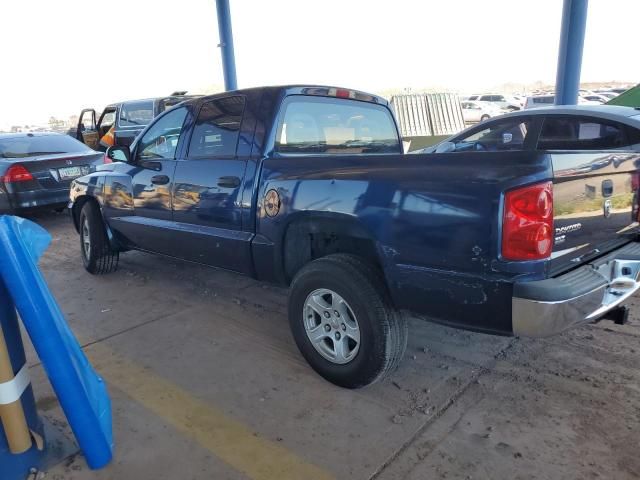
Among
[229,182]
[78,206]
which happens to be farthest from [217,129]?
[78,206]

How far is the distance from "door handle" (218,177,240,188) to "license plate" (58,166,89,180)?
5390 millimetres

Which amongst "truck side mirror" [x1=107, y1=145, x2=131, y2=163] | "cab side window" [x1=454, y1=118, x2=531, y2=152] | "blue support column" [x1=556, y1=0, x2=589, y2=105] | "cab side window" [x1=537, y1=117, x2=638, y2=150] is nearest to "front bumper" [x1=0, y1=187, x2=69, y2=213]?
"truck side mirror" [x1=107, y1=145, x2=131, y2=163]

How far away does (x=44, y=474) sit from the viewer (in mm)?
2393

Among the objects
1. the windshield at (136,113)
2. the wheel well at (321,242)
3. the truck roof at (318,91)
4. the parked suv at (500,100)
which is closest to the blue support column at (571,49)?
the truck roof at (318,91)

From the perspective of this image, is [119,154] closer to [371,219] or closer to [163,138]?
[163,138]

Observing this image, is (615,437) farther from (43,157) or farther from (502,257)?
(43,157)

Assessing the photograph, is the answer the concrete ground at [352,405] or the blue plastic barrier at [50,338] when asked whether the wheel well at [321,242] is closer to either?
the concrete ground at [352,405]

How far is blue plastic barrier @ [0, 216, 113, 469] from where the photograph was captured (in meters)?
2.18

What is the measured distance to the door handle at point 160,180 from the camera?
4.24 metres

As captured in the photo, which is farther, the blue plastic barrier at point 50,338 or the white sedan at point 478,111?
the white sedan at point 478,111

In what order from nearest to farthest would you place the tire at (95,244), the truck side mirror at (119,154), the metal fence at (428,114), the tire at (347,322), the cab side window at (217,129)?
1. the tire at (347,322)
2. the cab side window at (217,129)
3. the truck side mirror at (119,154)
4. the tire at (95,244)
5. the metal fence at (428,114)

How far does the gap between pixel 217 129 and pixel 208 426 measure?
7.38ft

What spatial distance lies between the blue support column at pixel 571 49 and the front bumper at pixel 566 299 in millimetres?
7747

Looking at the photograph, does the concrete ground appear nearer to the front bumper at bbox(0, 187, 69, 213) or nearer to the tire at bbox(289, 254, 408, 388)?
the tire at bbox(289, 254, 408, 388)
